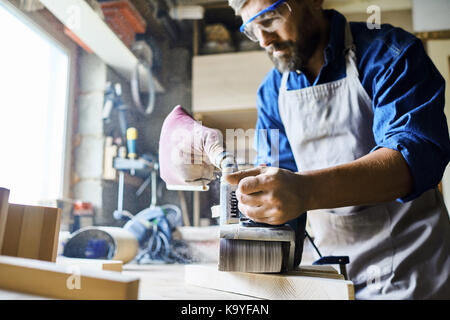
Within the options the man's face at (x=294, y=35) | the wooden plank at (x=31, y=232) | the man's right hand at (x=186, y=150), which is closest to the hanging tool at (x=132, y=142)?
the man's right hand at (x=186, y=150)

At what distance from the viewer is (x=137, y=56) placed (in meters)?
0.78

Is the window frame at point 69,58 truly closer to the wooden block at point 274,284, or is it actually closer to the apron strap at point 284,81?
the wooden block at point 274,284

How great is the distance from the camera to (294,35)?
74 centimetres

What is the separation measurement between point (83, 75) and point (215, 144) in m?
0.32

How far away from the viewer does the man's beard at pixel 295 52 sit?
2.44ft

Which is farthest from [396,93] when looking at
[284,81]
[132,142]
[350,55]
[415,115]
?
[132,142]

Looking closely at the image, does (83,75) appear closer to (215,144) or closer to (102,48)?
(102,48)

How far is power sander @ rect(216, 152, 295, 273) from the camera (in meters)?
0.47

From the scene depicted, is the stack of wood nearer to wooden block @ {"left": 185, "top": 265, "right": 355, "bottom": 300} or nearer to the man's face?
wooden block @ {"left": 185, "top": 265, "right": 355, "bottom": 300}

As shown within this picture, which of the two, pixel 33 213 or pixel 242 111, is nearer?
pixel 33 213

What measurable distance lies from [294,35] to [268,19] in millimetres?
117

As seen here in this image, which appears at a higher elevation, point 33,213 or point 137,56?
point 137,56
